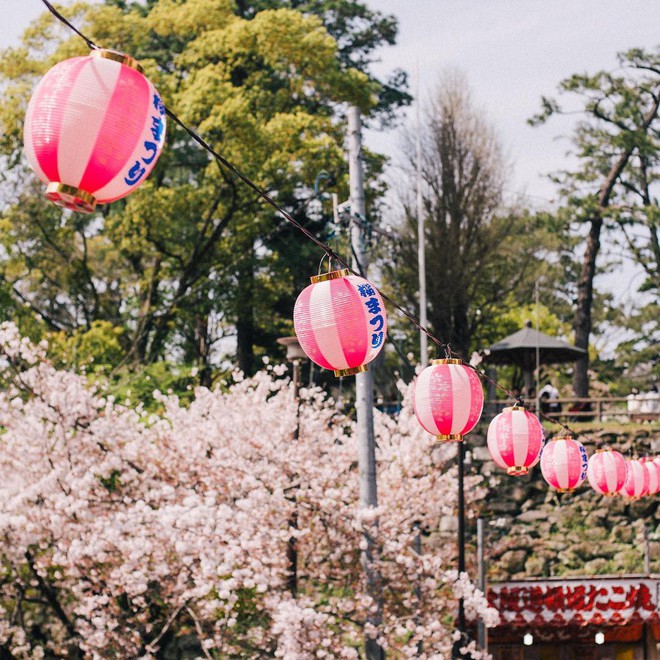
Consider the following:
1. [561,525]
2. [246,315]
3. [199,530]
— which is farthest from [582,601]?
[246,315]

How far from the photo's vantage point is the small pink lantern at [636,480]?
10492 millimetres

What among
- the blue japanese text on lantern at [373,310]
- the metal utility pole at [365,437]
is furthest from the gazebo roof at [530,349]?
the blue japanese text on lantern at [373,310]

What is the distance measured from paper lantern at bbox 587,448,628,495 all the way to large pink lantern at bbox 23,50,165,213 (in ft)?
26.1

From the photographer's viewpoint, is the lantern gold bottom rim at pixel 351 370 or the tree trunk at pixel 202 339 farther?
the tree trunk at pixel 202 339

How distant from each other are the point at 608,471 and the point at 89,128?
826 centimetres

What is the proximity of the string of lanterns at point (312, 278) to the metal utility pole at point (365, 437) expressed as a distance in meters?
2.07

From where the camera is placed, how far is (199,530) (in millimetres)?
9836

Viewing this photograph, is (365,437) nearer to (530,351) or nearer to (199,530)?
(199,530)

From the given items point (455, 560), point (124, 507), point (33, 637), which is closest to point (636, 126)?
point (455, 560)

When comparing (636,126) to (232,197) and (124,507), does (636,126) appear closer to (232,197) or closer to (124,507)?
(232,197)

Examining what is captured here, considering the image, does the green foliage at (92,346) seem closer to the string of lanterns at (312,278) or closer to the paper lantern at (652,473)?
the paper lantern at (652,473)

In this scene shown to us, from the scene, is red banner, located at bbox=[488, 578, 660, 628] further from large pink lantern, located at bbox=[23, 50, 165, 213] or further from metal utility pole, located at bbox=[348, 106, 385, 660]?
large pink lantern, located at bbox=[23, 50, 165, 213]

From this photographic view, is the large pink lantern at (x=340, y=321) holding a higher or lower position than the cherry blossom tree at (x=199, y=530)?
higher

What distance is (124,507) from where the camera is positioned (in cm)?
1101
